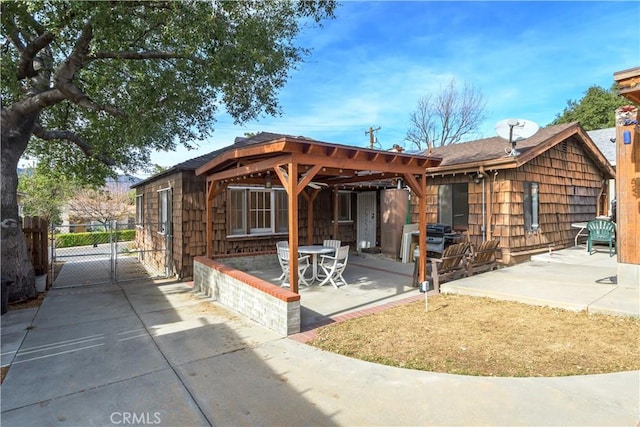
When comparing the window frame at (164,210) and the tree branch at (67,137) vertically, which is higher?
the tree branch at (67,137)

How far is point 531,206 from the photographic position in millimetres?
9898

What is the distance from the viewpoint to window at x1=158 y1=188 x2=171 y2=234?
9641 millimetres

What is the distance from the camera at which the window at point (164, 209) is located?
9641 millimetres

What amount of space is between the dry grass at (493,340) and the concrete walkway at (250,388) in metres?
0.24

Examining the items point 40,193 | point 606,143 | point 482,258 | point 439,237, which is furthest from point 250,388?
point 40,193

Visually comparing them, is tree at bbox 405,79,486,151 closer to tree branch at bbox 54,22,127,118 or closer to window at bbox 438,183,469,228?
window at bbox 438,183,469,228

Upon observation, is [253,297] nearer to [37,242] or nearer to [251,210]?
[251,210]

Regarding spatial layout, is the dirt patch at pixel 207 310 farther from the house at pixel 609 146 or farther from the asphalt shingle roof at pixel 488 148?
the house at pixel 609 146

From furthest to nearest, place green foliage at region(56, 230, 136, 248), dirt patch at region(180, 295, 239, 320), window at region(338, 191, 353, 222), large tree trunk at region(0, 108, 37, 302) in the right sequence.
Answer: green foliage at region(56, 230, 136, 248), window at region(338, 191, 353, 222), large tree trunk at region(0, 108, 37, 302), dirt patch at region(180, 295, 239, 320)

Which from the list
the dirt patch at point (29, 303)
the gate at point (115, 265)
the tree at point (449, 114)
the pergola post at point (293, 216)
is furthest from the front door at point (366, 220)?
the tree at point (449, 114)

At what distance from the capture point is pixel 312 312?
5570 mm

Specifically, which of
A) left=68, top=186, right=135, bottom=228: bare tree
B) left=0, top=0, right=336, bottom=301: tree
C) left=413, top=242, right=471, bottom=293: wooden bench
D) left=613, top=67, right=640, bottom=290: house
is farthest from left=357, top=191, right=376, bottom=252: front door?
left=68, top=186, right=135, bottom=228: bare tree

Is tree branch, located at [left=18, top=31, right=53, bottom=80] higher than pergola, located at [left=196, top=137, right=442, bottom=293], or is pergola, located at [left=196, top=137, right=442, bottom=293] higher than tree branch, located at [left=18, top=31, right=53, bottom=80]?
tree branch, located at [left=18, top=31, right=53, bottom=80]

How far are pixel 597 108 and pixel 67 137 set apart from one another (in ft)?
111
